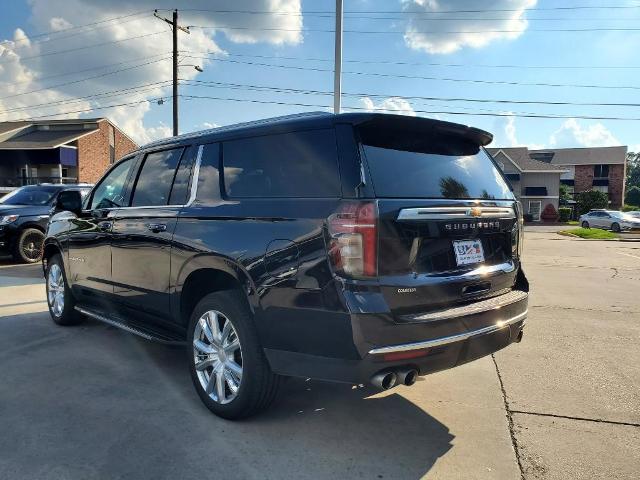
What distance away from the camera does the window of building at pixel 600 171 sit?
6500cm

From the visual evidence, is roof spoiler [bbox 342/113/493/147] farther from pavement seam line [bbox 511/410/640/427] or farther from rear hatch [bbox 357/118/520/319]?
pavement seam line [bbox 511/410/640/427]

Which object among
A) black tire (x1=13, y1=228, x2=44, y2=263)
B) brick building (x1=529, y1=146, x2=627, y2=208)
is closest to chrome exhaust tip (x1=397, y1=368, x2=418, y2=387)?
black tire (x1=13, y1=228, x2=44, y2=263)

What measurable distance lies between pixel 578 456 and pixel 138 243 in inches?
135

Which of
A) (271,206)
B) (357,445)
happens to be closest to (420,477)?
(357,445)

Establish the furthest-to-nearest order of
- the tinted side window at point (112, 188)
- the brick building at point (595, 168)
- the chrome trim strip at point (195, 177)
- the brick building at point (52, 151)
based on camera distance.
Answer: the brick building at point (595, 168), the brick building at point (52, 151), the tinted side window at point (112, 188), the chrome trim strip at point (195, 177)

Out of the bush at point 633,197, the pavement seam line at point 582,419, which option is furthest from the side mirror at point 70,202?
the bush at point 633,197

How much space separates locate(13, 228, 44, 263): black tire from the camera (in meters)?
10.5

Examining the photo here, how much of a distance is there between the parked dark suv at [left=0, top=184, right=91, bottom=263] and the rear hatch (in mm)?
8716

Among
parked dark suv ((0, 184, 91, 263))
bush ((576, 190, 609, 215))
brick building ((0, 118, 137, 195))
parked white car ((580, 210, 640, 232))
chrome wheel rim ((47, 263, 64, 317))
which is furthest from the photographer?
bush ((576, 190, 609, 215))

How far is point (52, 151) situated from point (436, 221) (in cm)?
3600

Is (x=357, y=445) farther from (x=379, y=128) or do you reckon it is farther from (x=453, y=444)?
(x=379, y=128)

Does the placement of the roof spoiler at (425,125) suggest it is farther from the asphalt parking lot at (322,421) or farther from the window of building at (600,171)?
the window of building at (600,171)

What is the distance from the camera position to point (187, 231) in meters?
3.61

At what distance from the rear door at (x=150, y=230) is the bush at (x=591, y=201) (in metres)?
60.5
